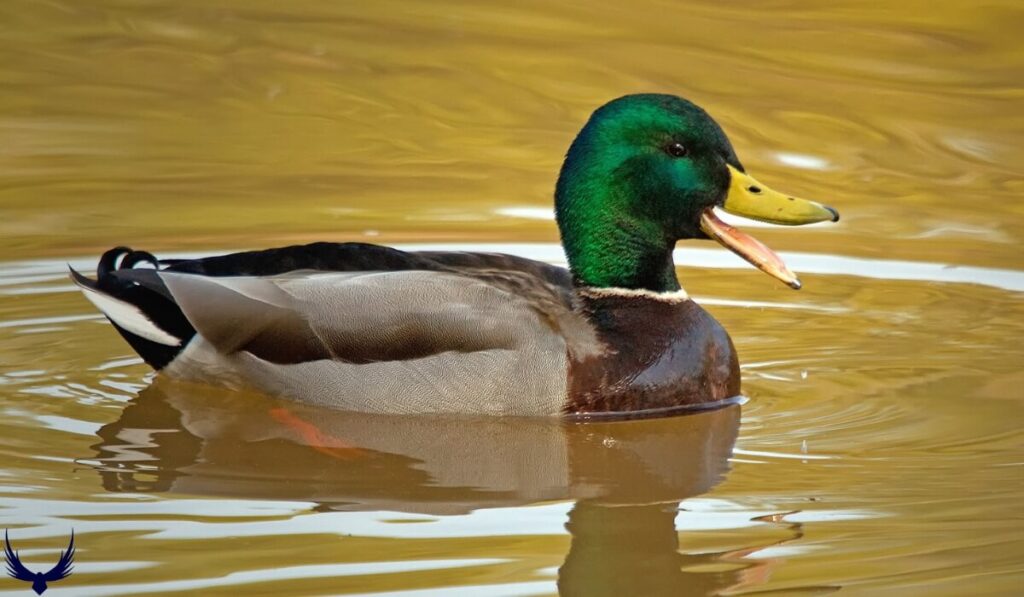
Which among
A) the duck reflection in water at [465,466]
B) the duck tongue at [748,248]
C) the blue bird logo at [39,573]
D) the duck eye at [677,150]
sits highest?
the duck eye at [677,150]

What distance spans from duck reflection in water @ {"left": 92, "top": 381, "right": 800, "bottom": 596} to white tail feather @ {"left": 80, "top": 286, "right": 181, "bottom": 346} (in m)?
0.25

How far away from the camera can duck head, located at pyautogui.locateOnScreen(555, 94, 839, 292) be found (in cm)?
832

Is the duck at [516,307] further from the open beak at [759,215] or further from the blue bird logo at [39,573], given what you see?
the blue bird logo at [39,573]

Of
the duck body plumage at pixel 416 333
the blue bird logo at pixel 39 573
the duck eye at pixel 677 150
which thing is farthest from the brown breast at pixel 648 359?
the blue bird logo at pixel 39 573

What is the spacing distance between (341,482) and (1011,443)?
277 centimetres

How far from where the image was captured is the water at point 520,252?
6312mm

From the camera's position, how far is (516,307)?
816 centimetres

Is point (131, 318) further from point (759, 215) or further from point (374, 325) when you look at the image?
point (759, 215)

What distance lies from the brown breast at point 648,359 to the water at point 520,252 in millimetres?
147

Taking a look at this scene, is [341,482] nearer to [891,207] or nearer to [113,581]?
[113,581]

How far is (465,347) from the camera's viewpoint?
8062mm

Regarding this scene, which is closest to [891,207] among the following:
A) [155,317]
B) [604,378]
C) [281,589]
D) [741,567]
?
[604,378]

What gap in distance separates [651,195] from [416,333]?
127 cm

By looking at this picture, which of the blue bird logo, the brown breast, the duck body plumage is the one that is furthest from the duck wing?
the blue bird logo
